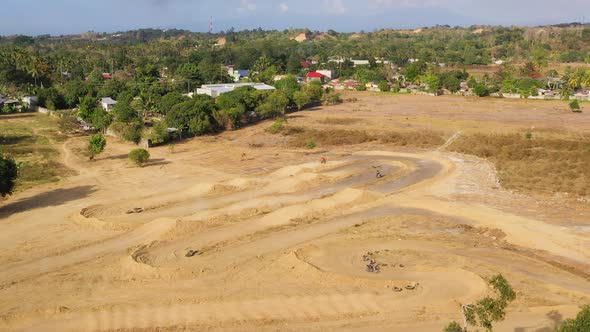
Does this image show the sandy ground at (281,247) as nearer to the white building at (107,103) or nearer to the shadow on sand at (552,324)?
the shadow on sand at (552,324)

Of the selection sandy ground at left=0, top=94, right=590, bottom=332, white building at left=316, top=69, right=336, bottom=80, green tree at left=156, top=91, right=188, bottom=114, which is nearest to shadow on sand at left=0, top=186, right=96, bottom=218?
sandy ground at left=0, top=94, right=590, bottom=332

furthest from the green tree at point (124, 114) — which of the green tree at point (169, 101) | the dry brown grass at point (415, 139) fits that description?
the dry brown grass at point (415, 139)

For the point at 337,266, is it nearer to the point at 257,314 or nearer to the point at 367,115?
the point at 257,314

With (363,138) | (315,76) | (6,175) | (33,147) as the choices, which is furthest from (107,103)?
(315,76)

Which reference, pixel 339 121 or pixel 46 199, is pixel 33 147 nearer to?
pixel 46 199

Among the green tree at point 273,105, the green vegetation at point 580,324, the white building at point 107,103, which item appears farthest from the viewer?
the white building at point 107,103

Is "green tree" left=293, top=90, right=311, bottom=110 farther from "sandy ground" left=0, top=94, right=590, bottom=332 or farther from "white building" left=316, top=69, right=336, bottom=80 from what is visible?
"white building" left=316, top=69, right=336, bottom=80
